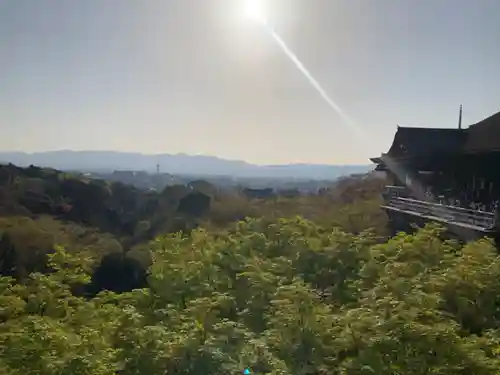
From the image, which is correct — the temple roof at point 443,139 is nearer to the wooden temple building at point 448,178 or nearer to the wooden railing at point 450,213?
the wooden temple building at point 448,178

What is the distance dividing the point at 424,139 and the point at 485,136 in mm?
3219

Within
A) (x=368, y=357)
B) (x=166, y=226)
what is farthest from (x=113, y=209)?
(x=368, y=357)

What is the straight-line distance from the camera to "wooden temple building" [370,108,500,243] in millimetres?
10662

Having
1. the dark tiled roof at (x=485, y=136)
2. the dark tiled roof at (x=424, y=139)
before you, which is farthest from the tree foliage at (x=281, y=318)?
the dark tiled roof at (x=424, y=139)

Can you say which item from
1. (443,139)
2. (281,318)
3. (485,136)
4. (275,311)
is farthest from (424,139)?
(281,318)

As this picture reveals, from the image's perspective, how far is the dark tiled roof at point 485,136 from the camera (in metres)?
12.5

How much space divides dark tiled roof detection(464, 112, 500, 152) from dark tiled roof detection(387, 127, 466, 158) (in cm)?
60

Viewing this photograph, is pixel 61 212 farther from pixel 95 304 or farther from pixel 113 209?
pixel 95 304

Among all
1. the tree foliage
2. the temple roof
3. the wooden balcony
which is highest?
the temple roof

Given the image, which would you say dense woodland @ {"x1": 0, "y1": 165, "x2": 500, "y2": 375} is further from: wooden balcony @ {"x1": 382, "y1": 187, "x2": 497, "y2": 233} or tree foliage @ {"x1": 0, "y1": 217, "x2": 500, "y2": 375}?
wooden balcony @ {"x1": 382, "y1": 187, "x2": 497, "y2": 233}

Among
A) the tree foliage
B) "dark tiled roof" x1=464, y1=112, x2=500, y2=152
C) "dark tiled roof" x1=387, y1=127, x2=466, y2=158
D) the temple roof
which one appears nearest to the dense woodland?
the tree foliage

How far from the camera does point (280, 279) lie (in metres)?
7.92

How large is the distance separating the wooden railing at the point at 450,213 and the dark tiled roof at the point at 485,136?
1994mm

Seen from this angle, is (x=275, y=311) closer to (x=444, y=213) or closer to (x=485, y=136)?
(x=444, y=213)
